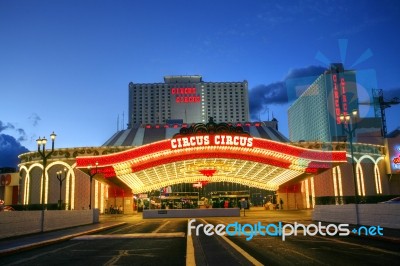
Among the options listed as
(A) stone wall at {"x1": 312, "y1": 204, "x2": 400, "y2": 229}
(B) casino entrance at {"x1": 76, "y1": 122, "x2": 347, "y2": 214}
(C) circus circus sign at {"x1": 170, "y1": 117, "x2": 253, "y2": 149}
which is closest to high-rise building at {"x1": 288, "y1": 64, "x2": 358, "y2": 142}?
(B) casino entrance at {"x1": 76, "y1": 122, "x2": 347, "y2": 214}

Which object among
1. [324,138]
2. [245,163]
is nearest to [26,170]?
[245,163]

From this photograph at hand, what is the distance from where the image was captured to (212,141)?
1638 inches

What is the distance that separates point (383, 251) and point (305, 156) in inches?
1241

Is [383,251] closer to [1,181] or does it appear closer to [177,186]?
[177,186]

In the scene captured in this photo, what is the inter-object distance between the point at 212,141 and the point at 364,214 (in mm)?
19974

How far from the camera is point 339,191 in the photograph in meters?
60.5

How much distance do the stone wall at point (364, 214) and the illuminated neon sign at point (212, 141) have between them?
11819 mm

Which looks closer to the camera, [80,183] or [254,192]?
[80,183]

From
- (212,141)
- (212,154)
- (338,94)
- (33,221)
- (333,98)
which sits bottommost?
(33,221)

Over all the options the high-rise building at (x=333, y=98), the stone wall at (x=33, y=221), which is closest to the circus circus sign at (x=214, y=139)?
the stone wall at (x=33, y=221)

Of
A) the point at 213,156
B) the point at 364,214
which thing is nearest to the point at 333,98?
the point at 213,156

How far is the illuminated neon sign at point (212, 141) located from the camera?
1626 inches

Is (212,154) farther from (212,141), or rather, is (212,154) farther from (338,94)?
(338,94)

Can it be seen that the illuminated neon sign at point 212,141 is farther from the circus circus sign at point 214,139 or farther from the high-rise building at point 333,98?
the high-rise building at point 333,98
